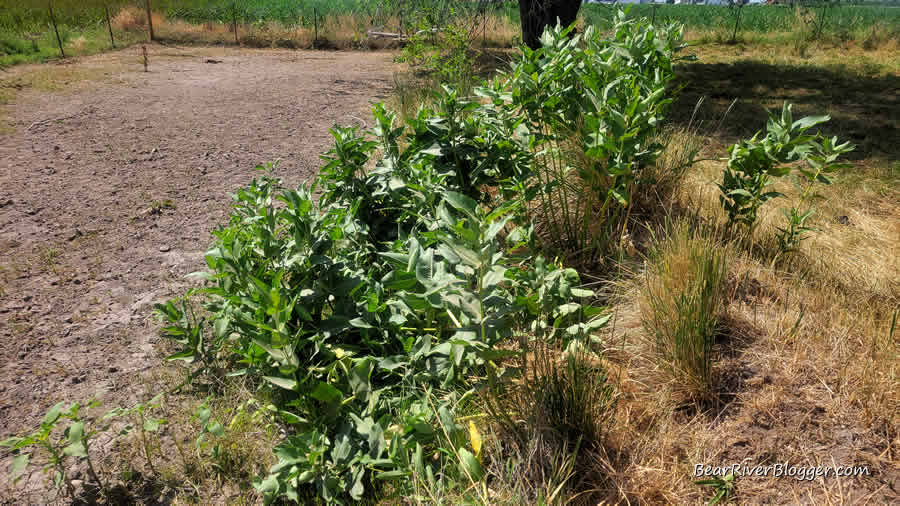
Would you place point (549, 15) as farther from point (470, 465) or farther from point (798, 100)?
point (470, 465)

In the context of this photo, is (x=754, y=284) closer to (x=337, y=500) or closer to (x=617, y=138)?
(x=617, y=138)

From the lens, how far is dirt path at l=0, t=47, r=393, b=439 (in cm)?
231

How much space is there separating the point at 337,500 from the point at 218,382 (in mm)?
849

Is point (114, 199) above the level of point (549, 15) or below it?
below

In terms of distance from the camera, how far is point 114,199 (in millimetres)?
3896

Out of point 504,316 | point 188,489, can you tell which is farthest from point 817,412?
point 188,489

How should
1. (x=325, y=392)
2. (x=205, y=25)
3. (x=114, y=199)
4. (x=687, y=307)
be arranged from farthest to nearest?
(x=205, y=25) < (x=114, y=199) < (x=687, y=307) < (x=325, y=392)

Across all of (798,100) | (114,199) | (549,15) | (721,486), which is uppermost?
(549,15)

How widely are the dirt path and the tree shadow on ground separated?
12.6ft

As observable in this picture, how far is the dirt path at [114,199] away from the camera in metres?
2.31

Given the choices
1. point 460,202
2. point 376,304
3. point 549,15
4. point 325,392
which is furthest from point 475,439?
point 549,15

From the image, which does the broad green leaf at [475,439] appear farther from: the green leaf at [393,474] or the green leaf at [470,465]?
the green leaf at [393,474]

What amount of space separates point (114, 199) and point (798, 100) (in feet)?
24.4

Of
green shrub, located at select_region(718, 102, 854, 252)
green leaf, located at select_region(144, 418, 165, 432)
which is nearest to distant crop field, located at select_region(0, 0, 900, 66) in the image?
green shrub, located at select_region(718, 102, 854, 252)
